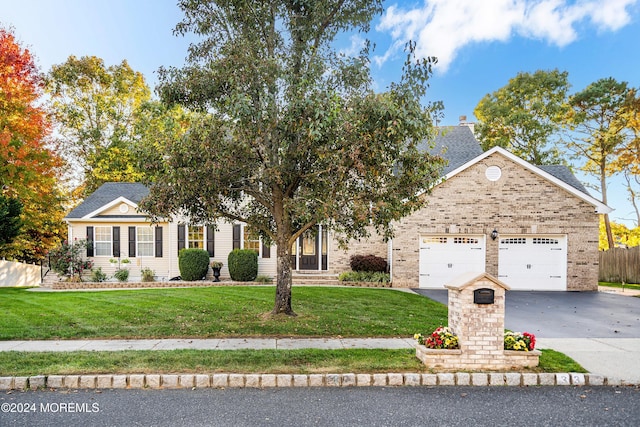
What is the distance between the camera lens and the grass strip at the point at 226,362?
19.1 feet

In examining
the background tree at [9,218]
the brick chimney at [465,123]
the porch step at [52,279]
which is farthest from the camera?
the brick chimney at [465,123]

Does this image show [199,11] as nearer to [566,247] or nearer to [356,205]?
[356,205]

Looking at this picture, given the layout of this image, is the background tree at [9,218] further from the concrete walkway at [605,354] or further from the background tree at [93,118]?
the concrete walkway at [605,354]

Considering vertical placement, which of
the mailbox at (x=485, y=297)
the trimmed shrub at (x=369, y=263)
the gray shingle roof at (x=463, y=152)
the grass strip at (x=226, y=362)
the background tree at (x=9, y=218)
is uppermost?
the gray shingle roof at (x=463, y=152)

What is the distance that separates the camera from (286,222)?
9.29 meters

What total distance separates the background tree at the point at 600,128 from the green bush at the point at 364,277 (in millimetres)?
18550

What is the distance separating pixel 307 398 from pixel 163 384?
1.97 meters

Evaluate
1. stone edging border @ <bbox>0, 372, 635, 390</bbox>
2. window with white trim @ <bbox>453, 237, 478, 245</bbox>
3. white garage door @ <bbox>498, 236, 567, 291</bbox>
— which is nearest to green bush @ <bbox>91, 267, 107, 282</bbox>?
stone edging border @ <bbox>0, 372, 635, 390</bbox>

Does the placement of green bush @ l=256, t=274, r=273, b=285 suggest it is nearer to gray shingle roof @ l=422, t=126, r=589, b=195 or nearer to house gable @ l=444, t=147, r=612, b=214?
house gable @ l=444, t=147, r=612, b=214

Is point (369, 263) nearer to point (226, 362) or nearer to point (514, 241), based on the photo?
point (514, 241)

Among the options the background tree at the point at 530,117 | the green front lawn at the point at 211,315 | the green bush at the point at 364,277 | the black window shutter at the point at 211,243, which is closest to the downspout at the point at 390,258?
the green bush at the point at 364,277

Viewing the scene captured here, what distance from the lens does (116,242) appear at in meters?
18.7

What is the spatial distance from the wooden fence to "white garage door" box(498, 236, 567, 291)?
6.52 metres

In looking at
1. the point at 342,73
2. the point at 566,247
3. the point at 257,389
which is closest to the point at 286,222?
the point at 342,73
